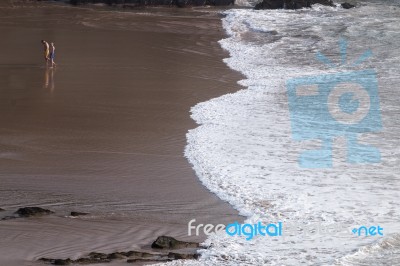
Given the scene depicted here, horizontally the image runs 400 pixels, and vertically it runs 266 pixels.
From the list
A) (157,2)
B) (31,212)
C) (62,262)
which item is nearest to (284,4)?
(157,2)

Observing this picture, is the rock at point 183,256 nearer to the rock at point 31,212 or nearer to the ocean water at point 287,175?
the ocean water at point 287,175

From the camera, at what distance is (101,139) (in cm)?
1195

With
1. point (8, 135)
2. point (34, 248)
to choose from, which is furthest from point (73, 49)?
point (34, 248)

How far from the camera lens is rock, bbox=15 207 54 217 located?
8.19 meters

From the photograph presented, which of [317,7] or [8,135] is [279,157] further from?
[317,7]

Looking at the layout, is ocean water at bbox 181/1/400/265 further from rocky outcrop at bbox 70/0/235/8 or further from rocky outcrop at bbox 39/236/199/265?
rocky outcrop at bbox 70/0/235/8

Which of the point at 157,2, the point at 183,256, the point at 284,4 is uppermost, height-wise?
the point at 284,4

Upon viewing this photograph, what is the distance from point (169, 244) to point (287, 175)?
3.24 m

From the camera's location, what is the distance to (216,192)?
31.2 ft

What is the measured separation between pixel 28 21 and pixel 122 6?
28.1ft

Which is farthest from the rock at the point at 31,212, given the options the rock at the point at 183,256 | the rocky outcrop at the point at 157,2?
the rocky outcrop at the point at 157,2

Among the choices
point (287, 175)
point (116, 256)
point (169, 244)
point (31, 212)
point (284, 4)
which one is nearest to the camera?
point (116, 256)

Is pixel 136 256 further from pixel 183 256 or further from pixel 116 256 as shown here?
pixel 183 256

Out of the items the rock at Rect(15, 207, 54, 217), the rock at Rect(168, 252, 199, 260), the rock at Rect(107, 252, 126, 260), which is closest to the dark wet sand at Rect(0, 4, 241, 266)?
the rock at Rect(15, 207, 54, 217)
